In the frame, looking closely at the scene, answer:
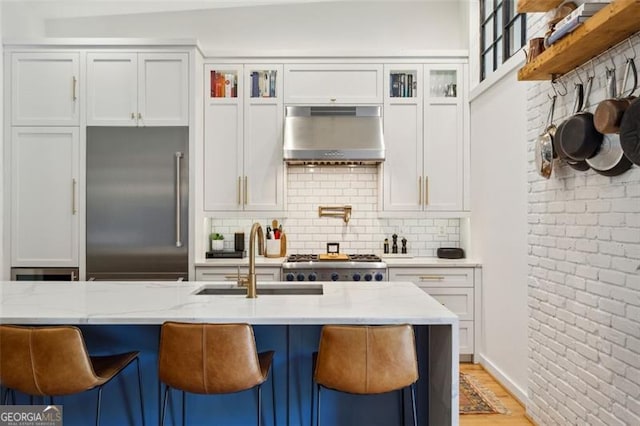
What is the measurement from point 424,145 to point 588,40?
2.35 meters

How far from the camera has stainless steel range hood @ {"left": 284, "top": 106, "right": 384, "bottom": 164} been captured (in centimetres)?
425

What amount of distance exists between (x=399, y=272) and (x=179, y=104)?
2556mm

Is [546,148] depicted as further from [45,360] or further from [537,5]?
[45,360]

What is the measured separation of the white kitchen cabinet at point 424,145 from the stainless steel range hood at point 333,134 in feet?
0.68

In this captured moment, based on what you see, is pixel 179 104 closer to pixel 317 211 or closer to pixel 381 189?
pixel 317 211

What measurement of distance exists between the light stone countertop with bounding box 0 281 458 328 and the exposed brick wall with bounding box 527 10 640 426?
84cm

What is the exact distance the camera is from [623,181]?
2107 mm

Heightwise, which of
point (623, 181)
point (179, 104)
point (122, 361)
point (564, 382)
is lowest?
point (564, 382)

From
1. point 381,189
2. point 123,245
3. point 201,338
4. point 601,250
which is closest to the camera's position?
point 201,338

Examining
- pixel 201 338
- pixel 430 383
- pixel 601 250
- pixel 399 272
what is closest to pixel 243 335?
pixel 201 338

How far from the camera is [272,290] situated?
276 cm

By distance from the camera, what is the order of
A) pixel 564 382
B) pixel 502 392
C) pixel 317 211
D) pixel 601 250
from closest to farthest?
pixel 601 250 → pixel 564 382 → pixel 502 392 → pixel 317 211

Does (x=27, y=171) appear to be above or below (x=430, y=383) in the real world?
above

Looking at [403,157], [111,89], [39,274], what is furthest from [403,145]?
[39,274]
